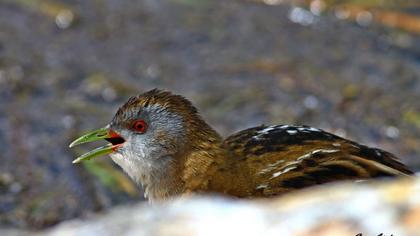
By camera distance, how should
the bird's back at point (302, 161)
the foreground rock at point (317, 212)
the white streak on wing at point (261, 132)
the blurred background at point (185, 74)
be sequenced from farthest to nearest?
the blurred background at point (185, 74) → the white streak on wing at point (261, 132) → the foreground rock at point (317, 212) → the bird's back at point (302, 161)

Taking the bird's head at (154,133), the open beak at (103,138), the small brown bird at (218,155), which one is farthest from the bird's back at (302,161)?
the open beak at (103,138)

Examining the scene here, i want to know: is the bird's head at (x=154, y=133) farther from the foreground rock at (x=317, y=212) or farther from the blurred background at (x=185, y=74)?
the blurred background at (x=185, y=74)

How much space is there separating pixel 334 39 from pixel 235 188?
20.6 feet

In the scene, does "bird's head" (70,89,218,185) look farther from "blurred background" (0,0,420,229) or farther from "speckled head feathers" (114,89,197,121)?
"blurred background" (0,0,420,229)

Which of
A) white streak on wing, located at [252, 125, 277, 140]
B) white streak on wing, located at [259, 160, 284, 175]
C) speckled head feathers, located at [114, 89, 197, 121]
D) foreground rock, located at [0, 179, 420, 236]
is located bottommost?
foreground rock, located at [0, 179, 420, 236]

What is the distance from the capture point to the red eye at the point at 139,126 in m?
7.73

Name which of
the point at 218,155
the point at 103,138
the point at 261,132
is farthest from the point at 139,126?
the point at 261,132

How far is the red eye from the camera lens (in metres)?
7.73

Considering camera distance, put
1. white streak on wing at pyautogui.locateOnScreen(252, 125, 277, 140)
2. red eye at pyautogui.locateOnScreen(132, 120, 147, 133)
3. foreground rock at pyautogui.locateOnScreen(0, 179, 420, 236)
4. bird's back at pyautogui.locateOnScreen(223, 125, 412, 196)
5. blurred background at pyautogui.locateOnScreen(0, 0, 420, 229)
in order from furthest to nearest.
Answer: blurred background at pyautogui.locateOnScreen(0, 0, 420, 229) → red eye at pyautogui.locateOnScreen(132, 120, 147, 133) → white streak on wing at pyautogui.locateOnScreen(252, 125, 277, 140) → foreground rock at pyautogui.locateOnScreen(0, 179, 420, 236) → bird's back at pyautogui.locateOnScreen(223, 125, 412, 196)

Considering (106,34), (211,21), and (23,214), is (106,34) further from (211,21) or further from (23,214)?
(23,214)

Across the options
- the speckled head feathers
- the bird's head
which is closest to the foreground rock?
the bird's head

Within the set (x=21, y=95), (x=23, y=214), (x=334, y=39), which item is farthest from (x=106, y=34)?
(x=23, y=214)

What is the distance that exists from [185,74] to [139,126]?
4.89 metres

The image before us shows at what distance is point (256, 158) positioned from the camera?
24.3 ft
